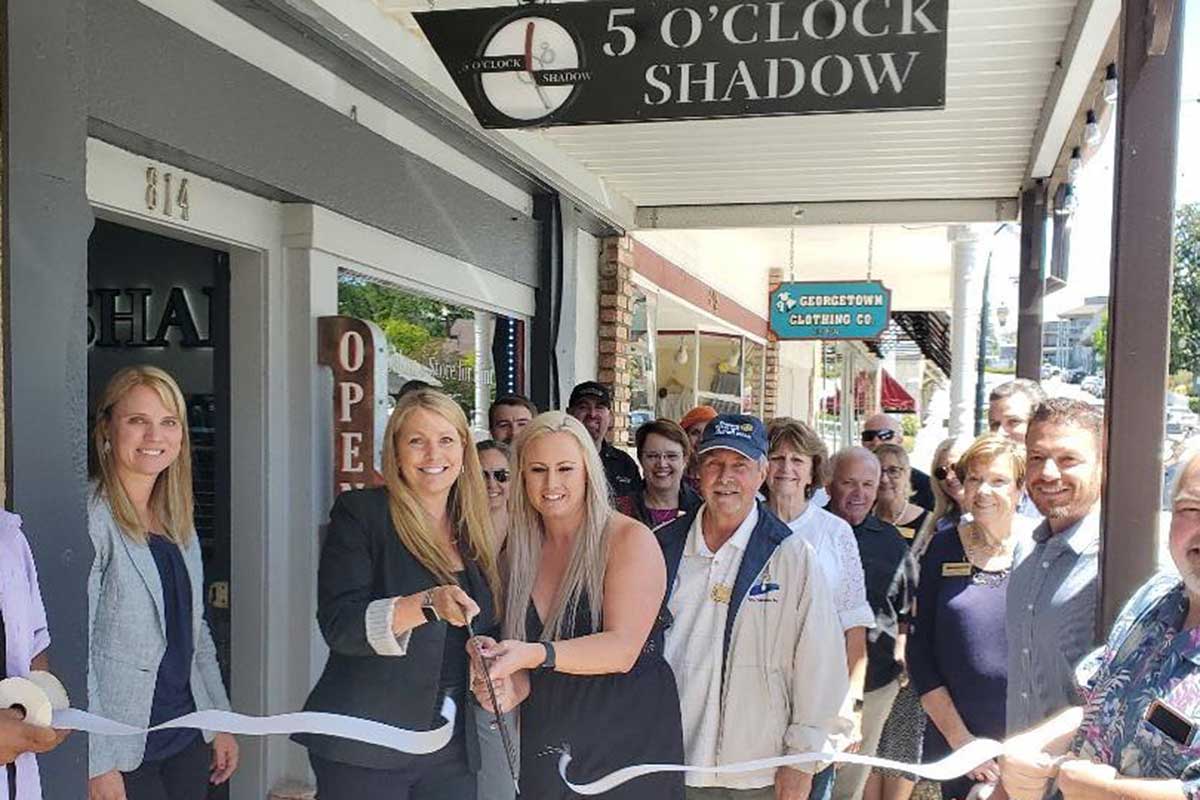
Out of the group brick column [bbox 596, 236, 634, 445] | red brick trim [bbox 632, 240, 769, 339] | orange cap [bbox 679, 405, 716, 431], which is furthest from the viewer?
red brick trim [bbox 632, 240, 769, 339]

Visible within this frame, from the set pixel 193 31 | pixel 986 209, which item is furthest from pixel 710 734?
pixel 986 209

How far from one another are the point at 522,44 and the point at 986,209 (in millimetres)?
4642

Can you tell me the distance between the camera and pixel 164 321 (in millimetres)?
4512

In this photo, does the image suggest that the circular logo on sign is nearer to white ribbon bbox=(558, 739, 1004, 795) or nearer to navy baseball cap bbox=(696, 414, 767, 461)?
navy baseball cap bbox=(696, 414, 767, 461)

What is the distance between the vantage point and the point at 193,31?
3.15 metres

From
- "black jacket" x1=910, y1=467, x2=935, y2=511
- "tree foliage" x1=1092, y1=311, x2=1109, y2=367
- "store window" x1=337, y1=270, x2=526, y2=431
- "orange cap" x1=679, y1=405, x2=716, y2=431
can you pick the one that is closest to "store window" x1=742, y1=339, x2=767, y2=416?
"tree foliage" x1=1092, y1=311, x2=1109, y2=367

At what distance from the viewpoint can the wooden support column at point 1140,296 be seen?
8.13ft

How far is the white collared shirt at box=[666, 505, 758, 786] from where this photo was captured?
2637 mm

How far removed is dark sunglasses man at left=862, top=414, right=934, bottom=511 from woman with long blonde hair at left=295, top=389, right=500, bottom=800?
11.3 feet

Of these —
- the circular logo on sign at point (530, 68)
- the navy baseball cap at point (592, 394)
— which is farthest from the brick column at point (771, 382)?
the circular logo on sign at point (530, 68)

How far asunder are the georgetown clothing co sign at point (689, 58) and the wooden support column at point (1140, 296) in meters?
0.55

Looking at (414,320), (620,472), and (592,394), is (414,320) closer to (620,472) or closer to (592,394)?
(592,394)

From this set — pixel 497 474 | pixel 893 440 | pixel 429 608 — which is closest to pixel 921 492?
pixel 893 440

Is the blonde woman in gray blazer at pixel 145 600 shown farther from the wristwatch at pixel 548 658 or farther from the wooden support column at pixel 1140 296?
the wooden support column at pixel 1140 296
